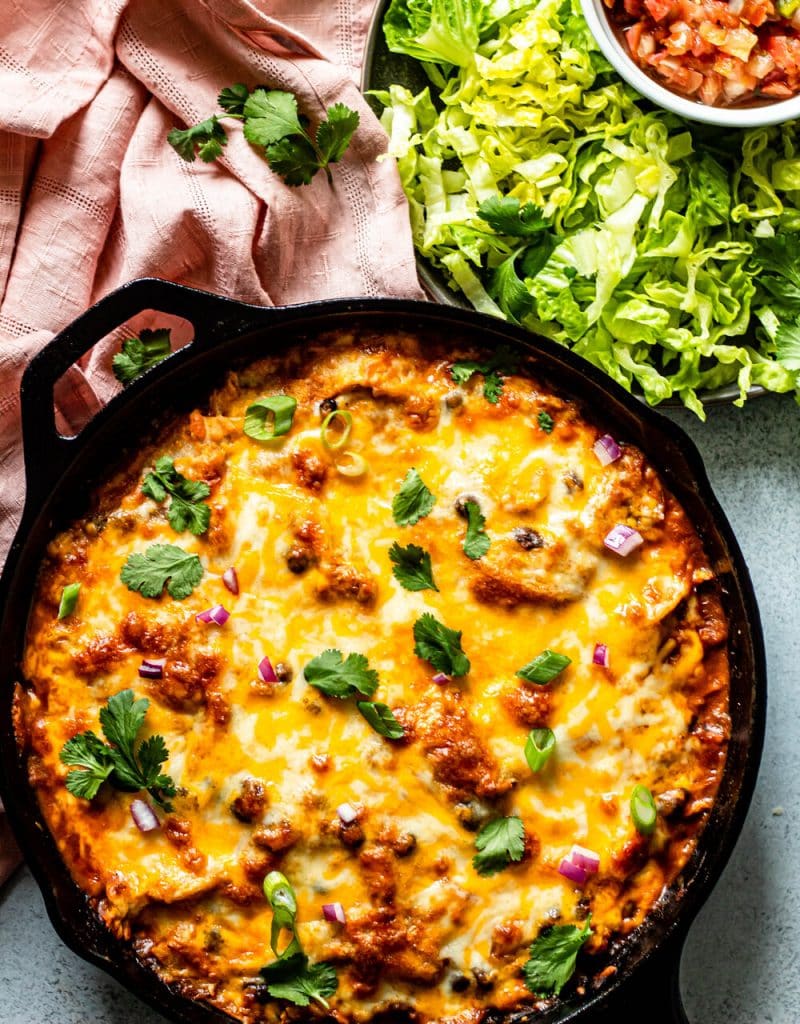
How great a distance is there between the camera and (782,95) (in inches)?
127

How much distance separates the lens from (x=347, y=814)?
293 centimetres

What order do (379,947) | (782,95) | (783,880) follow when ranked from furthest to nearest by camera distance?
(783,880) < (782,95) < (379,947)

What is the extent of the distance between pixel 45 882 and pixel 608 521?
1.62m

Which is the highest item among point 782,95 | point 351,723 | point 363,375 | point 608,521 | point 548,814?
point 782,95

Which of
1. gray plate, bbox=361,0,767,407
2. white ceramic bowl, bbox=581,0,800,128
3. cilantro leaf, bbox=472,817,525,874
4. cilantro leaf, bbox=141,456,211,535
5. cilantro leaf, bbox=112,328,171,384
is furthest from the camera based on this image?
gray plate, bbox=361,0,767,407

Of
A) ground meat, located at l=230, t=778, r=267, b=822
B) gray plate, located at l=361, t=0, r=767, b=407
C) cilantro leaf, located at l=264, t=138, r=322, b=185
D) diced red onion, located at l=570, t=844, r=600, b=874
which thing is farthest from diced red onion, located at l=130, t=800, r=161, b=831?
cilantro leaf, located at l=264, t=138, r=322, b=185

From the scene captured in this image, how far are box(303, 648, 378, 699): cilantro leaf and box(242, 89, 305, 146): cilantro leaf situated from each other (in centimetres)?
142

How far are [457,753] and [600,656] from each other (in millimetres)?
412

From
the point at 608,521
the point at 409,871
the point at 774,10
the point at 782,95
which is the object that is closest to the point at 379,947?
the point at 409,871

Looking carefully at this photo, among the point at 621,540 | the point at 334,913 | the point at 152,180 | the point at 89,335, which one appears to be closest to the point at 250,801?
the point at 334,913

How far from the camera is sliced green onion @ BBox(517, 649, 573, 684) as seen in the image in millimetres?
2928

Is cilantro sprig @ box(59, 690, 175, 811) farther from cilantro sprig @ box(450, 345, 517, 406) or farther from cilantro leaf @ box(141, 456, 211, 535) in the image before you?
cilantro sprig @ box(450, 345, 517, 406)

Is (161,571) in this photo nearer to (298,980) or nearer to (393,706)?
(393,706)

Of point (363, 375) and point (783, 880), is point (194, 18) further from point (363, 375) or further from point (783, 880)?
point (783, 880)
